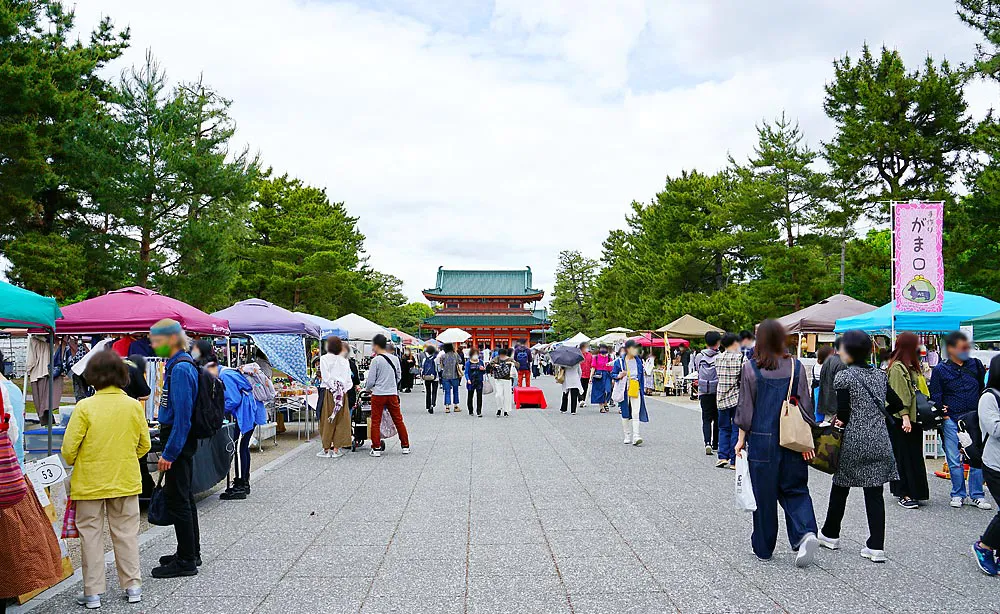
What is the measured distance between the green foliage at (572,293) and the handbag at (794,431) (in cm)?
5005

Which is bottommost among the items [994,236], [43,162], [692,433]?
[692,433]

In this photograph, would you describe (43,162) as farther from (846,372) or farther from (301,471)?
(846,372)

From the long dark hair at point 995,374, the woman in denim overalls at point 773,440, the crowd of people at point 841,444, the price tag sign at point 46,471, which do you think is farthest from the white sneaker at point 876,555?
the price tag sign at point 46,471

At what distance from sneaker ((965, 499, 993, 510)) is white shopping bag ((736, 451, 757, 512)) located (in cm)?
328

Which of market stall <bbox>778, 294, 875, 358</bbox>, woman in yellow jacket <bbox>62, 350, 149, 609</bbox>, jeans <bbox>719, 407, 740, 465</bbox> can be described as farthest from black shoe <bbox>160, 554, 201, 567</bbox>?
market stall <bbox>778, 294, 875, 358</bbox>

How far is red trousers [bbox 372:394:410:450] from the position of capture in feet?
32.4

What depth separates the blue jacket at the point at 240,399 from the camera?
7098 millimetres

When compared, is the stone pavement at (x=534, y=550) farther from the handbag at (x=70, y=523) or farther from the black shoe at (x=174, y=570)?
the handbag at (x=70, y=523)

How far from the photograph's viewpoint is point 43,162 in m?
17.2

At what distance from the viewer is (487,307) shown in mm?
58312

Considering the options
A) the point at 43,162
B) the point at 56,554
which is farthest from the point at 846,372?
the point at 43,162

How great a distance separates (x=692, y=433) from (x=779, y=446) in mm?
8150

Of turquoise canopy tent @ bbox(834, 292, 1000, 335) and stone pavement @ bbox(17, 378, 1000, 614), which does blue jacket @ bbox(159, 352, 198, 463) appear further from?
turquoise canopy tent @ bbox(834, 292, 1000, 335)

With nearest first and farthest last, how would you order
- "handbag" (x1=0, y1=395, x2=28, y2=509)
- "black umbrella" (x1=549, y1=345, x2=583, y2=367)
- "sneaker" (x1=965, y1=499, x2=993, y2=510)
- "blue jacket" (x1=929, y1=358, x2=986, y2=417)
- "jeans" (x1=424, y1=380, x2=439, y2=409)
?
1. "handbag" (x1=0, y1=395, x2=28, y2=509)
2. "blue jacket" (x1=929, y1=358, x2=986, y2=417)
3. "sneaker" (x1=965, y1=499, x2=993, y2=510)
4. "black umbrella" (x1=549, y1=345, x2=583, y2=367)
5. "jeans" (x1=424, y1=380, x2=439, y2=409)
